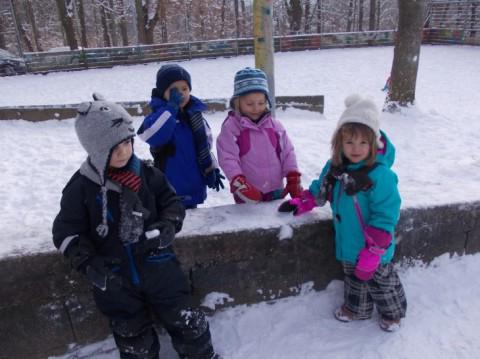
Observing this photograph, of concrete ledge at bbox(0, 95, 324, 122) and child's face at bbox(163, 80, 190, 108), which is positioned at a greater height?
child's face at bbox(163, 80, 190, 108)

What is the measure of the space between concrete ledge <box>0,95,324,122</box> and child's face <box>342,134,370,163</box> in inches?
286

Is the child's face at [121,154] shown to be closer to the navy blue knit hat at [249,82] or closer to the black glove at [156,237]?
the black glove at [156,237]

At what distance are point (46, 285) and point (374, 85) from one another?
39.9 ft

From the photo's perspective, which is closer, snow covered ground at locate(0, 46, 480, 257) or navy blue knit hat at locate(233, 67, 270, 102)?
navy blue knit hat at locate(233, 67, 270, 102)

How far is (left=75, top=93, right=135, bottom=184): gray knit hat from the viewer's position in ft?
6.18

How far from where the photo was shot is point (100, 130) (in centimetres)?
188

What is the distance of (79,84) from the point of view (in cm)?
1574

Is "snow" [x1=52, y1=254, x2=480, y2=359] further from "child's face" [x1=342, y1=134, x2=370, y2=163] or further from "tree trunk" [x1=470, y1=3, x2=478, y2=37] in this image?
"tree trunk" [x1=470, y1=3, x2=478, y2=37]

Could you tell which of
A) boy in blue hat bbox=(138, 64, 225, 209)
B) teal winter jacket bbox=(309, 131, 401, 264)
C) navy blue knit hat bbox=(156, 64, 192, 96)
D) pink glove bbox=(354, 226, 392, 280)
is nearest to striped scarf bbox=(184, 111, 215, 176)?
boy in blue hat bbox=(138, 64, 225, 209)

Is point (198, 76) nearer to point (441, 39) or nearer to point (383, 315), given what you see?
point (441, 39)

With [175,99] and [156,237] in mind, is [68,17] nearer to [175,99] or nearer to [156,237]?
[175,99]

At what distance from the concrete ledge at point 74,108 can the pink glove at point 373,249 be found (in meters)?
7.39

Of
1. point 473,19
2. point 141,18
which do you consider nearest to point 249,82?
point 473,19

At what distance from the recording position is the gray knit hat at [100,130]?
188cm
